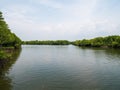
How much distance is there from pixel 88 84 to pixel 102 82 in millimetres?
2273

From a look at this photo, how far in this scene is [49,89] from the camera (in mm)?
17375

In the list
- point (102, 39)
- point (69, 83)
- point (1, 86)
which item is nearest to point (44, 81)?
point (69, 83)

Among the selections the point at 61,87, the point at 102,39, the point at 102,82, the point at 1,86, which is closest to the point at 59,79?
the point at 61,87

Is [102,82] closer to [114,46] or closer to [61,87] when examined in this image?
[61,87]

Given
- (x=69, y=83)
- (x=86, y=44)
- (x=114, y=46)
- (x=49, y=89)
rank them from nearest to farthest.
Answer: (x=49, y=89)
(x=69, y=83)
(x=114, y=46)
(x=86, y=44)

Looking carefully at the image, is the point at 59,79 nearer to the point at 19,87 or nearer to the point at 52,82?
the point at 52,82

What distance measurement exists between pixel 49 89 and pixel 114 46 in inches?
4016

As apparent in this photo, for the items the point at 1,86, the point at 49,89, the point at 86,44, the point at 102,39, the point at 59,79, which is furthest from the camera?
the point at 86,44

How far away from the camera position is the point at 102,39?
139m

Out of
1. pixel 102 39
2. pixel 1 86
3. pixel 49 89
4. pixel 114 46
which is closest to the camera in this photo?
→ pixel 49 89

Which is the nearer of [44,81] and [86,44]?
[44,81]

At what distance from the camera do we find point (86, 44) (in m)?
157

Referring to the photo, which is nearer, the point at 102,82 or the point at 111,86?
the point at 111,86

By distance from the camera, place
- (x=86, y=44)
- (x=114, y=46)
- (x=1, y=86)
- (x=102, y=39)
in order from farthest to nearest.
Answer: (x=86, y=44)
(x=102, y=39)
(x=114, y=46)
(x=1, y=86)
